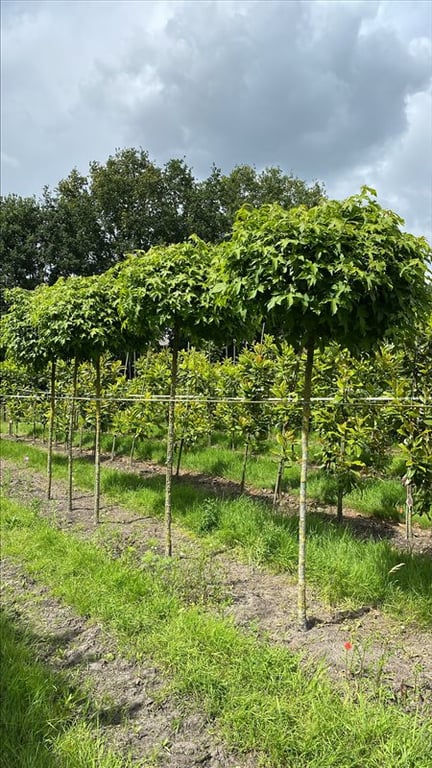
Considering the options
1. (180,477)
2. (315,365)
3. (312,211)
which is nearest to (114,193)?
(180,477)

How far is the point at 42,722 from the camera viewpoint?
2443 millimetres

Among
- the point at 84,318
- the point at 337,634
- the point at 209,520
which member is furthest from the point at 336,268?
the point at 84,318

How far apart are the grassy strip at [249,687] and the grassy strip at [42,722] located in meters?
0.54

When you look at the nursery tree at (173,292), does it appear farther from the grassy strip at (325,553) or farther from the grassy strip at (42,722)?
the grassy strip at (42,722)

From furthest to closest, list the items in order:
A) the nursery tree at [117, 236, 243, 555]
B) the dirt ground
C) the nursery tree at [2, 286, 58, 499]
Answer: the nursery tree at [2, 286, 58, 499] → the nursery tree at [117, 236, 243, 555] → the dirt ground

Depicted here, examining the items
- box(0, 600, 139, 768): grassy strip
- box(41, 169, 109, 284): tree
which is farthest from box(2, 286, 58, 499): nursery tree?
box(41, 169, 109, 284): tree

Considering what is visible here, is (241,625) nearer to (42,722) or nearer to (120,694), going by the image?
(120,694)

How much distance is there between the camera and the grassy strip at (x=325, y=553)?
369cm

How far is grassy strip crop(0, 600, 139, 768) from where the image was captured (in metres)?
2.19

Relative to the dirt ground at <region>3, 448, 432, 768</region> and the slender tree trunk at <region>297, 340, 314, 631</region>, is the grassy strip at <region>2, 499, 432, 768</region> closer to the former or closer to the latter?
the dirt ground at <region>3, 448, 432, 768</region>

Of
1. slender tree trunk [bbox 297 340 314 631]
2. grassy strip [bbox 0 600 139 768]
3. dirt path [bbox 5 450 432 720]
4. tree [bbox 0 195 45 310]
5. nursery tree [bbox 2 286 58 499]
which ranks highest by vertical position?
tree [bbox 0 195 45 310]

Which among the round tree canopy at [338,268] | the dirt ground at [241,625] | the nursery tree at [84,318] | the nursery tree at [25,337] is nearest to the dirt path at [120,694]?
the dirt ground at [241,625]

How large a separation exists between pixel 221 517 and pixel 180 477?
138 inches

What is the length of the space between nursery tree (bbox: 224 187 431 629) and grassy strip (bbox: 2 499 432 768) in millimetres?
2085
